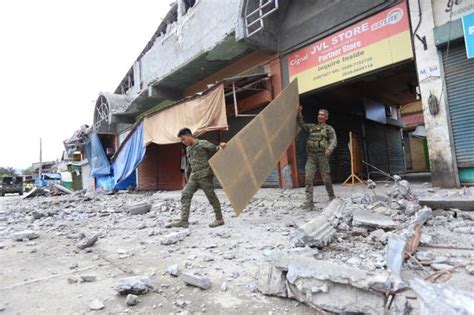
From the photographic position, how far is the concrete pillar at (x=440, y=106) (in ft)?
17.6

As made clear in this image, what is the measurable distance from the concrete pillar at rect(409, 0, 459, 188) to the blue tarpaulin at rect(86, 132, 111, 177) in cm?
1286

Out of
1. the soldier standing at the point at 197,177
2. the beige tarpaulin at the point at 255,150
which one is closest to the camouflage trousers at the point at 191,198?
the soldier standing at the point at 197,177

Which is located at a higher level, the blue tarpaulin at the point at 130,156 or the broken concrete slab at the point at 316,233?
the blue tarpaulin at the point at 130,156

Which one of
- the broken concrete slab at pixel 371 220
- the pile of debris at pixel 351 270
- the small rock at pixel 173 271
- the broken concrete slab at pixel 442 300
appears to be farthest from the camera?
the broken concrete slab at pixel 371 220

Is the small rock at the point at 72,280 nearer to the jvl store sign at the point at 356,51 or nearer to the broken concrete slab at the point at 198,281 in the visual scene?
the broken concrete slab at the point at 198,281

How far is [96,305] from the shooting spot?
2070mm

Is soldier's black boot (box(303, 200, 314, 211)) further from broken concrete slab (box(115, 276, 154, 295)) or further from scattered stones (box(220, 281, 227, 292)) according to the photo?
broken concrete slab (box(115, 276, 154, 295))

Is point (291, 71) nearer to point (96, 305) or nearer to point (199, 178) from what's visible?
point (199, 178)

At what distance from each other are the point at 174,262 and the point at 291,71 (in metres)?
6.43

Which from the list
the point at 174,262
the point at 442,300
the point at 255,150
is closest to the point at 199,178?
the point at 255,150

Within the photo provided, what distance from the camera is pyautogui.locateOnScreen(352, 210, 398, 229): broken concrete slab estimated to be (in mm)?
3109

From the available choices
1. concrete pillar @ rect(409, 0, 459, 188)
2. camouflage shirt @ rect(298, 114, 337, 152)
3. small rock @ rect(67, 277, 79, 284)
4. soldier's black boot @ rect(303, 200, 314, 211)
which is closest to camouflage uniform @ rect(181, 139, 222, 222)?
soldier's black boot @ rect(303, 200, 314, 211)

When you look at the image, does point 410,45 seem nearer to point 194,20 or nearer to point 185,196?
point 185,196

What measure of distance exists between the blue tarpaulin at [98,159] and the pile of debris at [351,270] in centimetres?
1321
